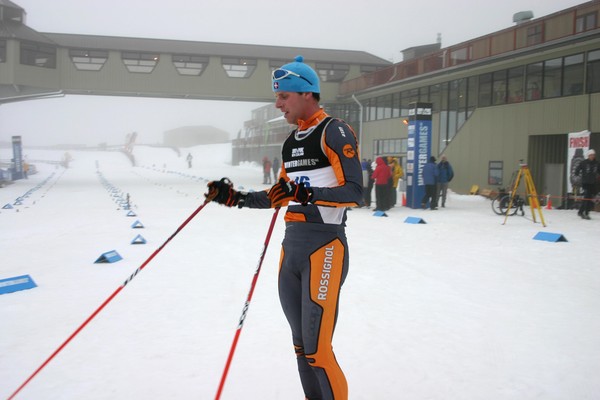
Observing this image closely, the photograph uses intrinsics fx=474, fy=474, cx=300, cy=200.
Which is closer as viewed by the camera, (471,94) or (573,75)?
(573,75)

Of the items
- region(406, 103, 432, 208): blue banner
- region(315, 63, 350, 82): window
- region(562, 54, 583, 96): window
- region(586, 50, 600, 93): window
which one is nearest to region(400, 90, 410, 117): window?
region(315, 63, 350, 82): window

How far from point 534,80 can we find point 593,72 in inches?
116

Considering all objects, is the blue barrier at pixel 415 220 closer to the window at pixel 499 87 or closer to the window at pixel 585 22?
the window at pixel 585 22

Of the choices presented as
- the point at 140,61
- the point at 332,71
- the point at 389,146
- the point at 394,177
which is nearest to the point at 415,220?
the point at 394,177

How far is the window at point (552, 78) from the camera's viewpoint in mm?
19516

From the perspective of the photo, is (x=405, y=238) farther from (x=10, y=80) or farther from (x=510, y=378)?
(x=10, y=80)

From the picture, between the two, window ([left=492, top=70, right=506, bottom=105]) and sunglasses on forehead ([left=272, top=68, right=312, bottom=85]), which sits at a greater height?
window ([left=492, top=70, right=506, bottom=105])

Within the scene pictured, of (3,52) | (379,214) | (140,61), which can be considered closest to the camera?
(379,214)

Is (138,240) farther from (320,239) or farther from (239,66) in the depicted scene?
(239,66)

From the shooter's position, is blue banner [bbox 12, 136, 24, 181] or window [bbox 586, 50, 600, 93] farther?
blue banner [bbox 12, 136, 24, 181]

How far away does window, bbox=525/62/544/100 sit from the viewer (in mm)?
20422

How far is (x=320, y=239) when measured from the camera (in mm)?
2660

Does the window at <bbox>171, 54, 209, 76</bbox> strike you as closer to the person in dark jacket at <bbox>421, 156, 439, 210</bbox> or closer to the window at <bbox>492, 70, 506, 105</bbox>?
the window at <bbox>492, 70, 506, 105</bbox>

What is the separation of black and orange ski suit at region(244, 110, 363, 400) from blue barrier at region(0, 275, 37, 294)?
4.80m
